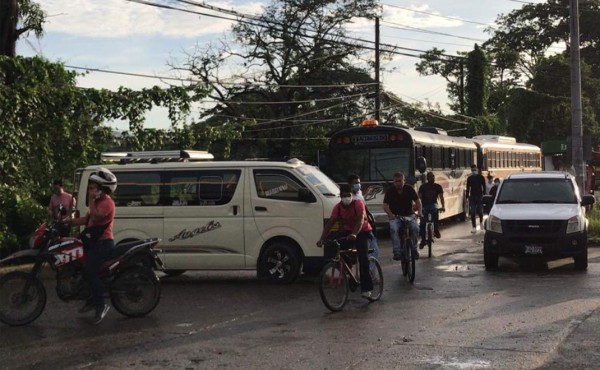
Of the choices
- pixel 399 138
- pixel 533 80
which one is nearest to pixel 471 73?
pixel 533 80

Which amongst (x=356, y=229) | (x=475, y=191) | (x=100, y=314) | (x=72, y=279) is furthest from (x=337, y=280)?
(x=475, y=191)

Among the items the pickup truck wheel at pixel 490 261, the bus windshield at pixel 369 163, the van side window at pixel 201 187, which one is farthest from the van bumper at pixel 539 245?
the bus windshield at pixel 369 163

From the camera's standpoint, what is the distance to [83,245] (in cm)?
949

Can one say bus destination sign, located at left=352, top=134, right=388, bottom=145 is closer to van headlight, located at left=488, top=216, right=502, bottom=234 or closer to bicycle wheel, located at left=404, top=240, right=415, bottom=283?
van headlight, located at left=488, top=216, right=502, bottom=234

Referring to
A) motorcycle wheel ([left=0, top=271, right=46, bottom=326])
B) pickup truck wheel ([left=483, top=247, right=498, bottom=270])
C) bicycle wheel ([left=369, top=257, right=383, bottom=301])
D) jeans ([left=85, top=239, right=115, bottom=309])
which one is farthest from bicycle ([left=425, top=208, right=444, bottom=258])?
motorcycle wheel ([left=0, top=271, right=46, bottom=326])

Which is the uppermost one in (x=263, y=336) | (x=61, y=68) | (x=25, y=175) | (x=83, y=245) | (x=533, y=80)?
(x=533, y=80)

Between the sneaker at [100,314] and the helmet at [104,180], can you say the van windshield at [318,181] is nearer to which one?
the helmet at [104,180]

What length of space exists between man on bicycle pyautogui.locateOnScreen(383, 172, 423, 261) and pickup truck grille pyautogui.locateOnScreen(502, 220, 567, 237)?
1.98m

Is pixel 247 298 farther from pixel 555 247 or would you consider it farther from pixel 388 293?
pixel 555 247

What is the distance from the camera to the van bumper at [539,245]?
13.6m

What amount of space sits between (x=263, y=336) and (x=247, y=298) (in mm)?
2875

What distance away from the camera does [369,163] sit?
70.3ft

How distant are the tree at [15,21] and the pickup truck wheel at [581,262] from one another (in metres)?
14.4

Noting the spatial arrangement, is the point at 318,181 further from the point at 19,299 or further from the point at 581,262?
the point at 19,299
